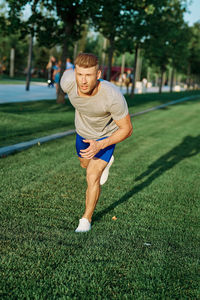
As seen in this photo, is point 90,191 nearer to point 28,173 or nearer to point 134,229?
point 134,229

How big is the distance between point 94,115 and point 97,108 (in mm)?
165

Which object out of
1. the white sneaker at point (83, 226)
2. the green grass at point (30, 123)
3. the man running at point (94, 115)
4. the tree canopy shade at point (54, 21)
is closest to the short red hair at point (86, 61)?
the man running at point (94, 115)

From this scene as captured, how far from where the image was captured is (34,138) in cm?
923

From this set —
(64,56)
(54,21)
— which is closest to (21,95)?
(64,56)

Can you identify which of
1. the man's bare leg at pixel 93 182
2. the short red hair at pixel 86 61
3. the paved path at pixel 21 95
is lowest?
the man's bare leg at pixel 93 182

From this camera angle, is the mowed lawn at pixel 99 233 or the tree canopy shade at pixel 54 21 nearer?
the mowed lawn at pixel 99 233

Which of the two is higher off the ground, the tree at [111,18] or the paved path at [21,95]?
the tree at [111,18]

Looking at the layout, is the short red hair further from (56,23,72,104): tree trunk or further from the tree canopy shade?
(56,23,72,104): tree trunk

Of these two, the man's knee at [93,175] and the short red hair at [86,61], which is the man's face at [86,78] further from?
the man's knee at [93,175]

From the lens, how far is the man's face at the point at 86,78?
366cm

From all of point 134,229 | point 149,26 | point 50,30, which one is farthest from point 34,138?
point 149,26

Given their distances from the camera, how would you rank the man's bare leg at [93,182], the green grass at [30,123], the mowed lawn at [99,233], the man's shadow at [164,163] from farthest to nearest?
1. the green grass at [30,123]
2. the man's shadow at [164,163]
3. the man's bare leg at [93,182]
4. the mowed lawn at [99,233]

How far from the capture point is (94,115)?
4020mm

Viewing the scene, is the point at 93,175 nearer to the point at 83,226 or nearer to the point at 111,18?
the point at 83,226
